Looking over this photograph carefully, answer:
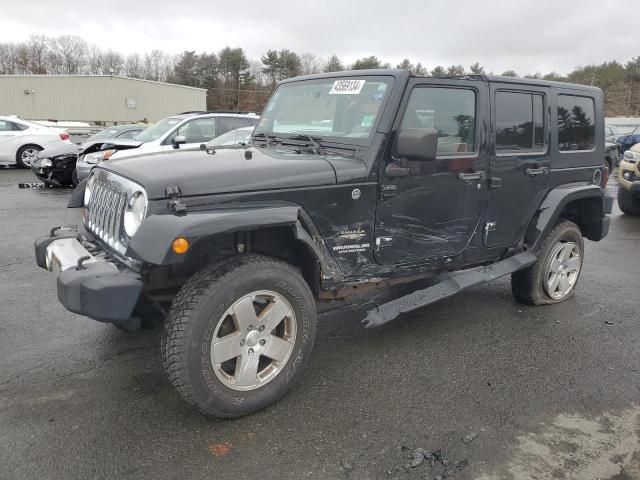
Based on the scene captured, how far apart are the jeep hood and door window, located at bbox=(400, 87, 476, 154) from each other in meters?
0.66

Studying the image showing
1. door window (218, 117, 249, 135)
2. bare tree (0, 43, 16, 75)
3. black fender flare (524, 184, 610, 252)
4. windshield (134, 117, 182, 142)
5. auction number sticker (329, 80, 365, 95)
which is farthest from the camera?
bare tree (0, 43, 16, 75)

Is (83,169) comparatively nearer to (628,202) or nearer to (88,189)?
(88,189)

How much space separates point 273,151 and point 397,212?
96 cm

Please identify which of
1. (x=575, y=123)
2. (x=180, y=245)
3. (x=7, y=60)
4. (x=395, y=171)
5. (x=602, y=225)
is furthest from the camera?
(x=7, y=60)

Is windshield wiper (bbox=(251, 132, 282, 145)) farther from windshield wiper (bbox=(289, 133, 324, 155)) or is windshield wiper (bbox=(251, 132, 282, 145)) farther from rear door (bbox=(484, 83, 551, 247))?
rear door (bbox=(484, 83, 551, 247))

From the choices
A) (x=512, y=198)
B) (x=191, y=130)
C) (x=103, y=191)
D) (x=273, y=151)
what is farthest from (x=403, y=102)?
(x=191, y=130)

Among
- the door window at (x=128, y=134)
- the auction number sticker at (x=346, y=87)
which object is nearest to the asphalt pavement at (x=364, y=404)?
the auction number sticker at (x=346, y=87)

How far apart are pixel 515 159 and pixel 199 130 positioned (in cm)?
663

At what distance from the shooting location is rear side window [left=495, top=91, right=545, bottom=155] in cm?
398

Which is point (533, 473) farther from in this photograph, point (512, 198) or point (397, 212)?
point (512, 198)

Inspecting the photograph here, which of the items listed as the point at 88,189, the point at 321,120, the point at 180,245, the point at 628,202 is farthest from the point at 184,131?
the point at 628,202

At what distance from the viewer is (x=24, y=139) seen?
14.4m

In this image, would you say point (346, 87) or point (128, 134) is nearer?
point (346, 87)

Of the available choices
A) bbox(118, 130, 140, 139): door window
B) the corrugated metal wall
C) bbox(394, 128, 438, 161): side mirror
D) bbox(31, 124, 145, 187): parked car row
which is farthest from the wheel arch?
the corrugated metal wall
